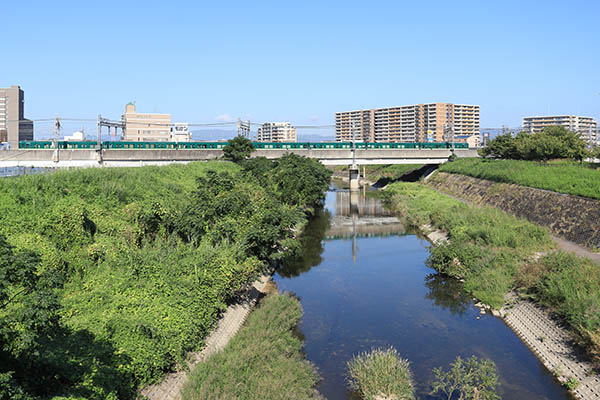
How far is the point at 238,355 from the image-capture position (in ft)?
58.7

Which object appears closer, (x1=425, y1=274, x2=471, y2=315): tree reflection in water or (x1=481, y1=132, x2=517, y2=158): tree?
(x1=425, y1=274, x2=471, y2=315): tree reflection in water

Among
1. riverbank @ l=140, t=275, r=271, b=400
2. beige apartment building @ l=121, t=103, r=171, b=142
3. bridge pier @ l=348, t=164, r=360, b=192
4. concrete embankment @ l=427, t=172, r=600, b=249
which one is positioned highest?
beige apartment building @ l=121, t=103, r=171, b=142

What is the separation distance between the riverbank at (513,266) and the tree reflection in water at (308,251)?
9.41 meters

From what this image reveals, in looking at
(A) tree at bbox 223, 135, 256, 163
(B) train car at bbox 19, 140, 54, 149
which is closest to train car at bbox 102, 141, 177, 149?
(B) train car at bbox 19, 140, 54, 149

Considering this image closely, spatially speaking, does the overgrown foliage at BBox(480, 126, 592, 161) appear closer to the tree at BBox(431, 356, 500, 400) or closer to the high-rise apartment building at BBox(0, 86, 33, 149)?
the tree at BBox(431, 356, 500, 400)

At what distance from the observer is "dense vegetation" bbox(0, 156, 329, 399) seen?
11.8m

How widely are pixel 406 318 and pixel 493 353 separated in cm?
548

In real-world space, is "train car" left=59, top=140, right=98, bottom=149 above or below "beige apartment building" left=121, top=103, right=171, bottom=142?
below

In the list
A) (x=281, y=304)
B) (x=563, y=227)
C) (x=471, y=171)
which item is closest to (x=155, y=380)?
(x=281, y=304)

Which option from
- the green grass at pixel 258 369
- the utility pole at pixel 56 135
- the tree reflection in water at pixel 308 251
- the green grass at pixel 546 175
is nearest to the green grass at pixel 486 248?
the green grass at pixel 546 175

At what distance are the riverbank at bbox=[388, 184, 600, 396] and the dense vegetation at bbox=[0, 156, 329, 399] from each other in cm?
1141

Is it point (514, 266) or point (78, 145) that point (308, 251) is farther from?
point (78, 145)

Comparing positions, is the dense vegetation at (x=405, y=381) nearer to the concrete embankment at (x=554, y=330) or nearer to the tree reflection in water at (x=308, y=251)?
the concrete embankment at (x=554, y=330)

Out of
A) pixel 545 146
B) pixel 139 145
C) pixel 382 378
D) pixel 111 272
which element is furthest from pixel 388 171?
pixel 382 378
